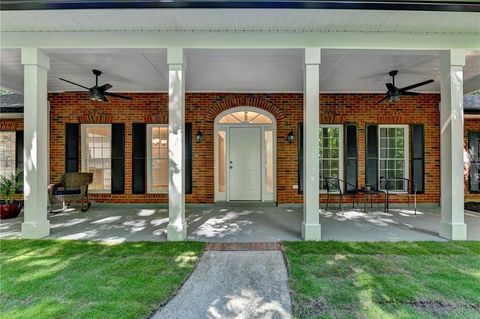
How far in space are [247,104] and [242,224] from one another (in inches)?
128

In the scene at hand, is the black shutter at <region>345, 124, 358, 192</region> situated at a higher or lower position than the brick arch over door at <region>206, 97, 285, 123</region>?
lower

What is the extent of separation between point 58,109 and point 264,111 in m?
5.53

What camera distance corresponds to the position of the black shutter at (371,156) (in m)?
6.61

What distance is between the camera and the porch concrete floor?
405 cm

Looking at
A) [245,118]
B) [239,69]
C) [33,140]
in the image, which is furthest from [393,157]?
[33,140]

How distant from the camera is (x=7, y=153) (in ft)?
22.6

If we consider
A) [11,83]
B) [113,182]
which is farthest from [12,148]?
[113,182]

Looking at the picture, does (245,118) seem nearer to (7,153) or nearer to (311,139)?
(311,139)

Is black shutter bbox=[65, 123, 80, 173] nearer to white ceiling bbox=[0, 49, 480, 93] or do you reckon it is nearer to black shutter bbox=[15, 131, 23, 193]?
white ceiling bbox=[0, 49, 480, 93]

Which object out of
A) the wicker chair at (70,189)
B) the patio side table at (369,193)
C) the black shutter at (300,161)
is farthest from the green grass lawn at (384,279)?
the wicker chair at (70,189)

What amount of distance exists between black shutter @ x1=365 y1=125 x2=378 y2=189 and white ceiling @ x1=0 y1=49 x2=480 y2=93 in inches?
42.8

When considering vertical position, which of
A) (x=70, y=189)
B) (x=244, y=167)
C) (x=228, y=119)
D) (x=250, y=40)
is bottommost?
(x=70, y=189)

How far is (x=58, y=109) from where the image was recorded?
21.9ft

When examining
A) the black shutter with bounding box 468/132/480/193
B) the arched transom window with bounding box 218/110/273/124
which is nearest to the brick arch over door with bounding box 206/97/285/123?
the arched transom window with bounding box 218/110/273/124
